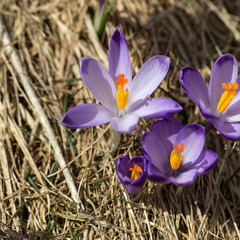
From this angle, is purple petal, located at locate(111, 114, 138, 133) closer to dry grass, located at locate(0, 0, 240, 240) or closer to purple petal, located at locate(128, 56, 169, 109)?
purple petal, located at locate(128, 56, 169, 109)

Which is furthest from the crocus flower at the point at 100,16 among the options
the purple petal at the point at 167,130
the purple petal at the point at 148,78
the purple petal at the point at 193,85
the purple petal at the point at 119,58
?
the purple petal at the point at 167,130

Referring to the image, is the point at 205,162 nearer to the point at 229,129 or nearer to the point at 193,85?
the point at 229,129

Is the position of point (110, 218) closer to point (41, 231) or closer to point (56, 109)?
point (41, 231)

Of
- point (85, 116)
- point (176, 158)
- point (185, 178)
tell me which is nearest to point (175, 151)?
point (176, 158)

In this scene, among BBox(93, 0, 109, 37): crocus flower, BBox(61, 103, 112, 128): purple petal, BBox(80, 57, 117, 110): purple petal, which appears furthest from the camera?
BBox(93, 0, 109, 37): crocus flower

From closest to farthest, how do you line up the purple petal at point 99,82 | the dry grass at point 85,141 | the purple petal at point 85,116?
the purple petal at point 85,116 < the purple petal at point 99,82 < the dry grass at point 85,141

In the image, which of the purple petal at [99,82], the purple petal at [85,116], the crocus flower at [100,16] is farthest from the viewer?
the crocus flower at [100,16]

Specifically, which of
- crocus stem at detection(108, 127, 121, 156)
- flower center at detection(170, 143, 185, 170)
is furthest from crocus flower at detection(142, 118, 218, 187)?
crocus stem at detection(108, 127, 121, 156)

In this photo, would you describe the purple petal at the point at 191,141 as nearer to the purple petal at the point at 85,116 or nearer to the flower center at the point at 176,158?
the flower center at the point at 176,158
